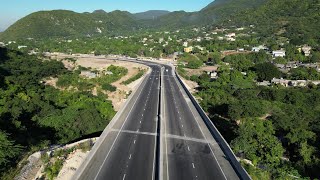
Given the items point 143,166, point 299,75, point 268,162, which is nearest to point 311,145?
point 268,162

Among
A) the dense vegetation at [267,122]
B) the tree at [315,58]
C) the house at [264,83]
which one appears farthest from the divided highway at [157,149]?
the tree at [315,58]

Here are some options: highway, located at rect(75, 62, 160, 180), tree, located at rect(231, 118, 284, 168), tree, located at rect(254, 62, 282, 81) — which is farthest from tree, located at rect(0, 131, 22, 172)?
tree, located at rect(254, 62, 282, 81)

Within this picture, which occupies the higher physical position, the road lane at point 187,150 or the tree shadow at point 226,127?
the road lane at point 187,150

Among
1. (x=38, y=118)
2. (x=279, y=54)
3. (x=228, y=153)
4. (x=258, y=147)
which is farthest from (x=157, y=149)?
(x=279, y=54)

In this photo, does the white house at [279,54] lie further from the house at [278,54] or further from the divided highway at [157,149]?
the divided highway at [157,149]

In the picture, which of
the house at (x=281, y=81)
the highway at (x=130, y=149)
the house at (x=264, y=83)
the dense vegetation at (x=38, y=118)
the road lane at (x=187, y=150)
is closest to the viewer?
the highway at (x=130, y=149)

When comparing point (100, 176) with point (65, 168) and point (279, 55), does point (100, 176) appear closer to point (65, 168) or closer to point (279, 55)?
point (65, 168)
